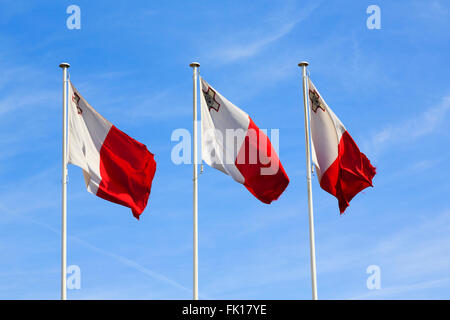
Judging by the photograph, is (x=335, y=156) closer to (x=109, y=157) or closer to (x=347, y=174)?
(x=347, y=174)

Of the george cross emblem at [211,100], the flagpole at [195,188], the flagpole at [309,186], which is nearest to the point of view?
the flagpole at [195,188]

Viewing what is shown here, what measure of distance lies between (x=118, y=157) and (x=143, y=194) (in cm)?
169

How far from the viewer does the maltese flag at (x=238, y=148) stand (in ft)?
97.2

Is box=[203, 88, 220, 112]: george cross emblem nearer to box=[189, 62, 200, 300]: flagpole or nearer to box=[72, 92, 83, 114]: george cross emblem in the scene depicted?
box=[189, 62, 200, 300]: flagpole

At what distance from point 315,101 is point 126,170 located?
784cm

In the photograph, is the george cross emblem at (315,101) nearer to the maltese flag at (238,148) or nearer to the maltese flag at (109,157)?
the maltese flag at (238,148)

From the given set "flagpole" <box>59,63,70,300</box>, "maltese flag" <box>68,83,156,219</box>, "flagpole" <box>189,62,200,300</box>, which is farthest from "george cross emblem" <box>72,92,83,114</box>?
"flagpole" <box>189,62,200,300</box>

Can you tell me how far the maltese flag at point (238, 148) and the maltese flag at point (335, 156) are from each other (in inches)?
75.1

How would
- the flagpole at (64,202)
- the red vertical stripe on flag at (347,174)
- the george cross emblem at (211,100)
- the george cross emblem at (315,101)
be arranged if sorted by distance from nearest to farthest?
the flagpole at (64,202)
the george cross emblem at (211,100)
the red vertical stripe on flag at (347,174)
the george cross emblem at (315,101)

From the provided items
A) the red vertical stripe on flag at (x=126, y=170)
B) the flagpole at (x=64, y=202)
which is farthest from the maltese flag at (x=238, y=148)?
the flagpole at (x=64, y=202)

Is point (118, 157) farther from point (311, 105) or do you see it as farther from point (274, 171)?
point (311, 105)

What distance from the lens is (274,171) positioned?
29734mm

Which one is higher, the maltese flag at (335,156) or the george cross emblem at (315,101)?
the george cross emblem at (315,101)
